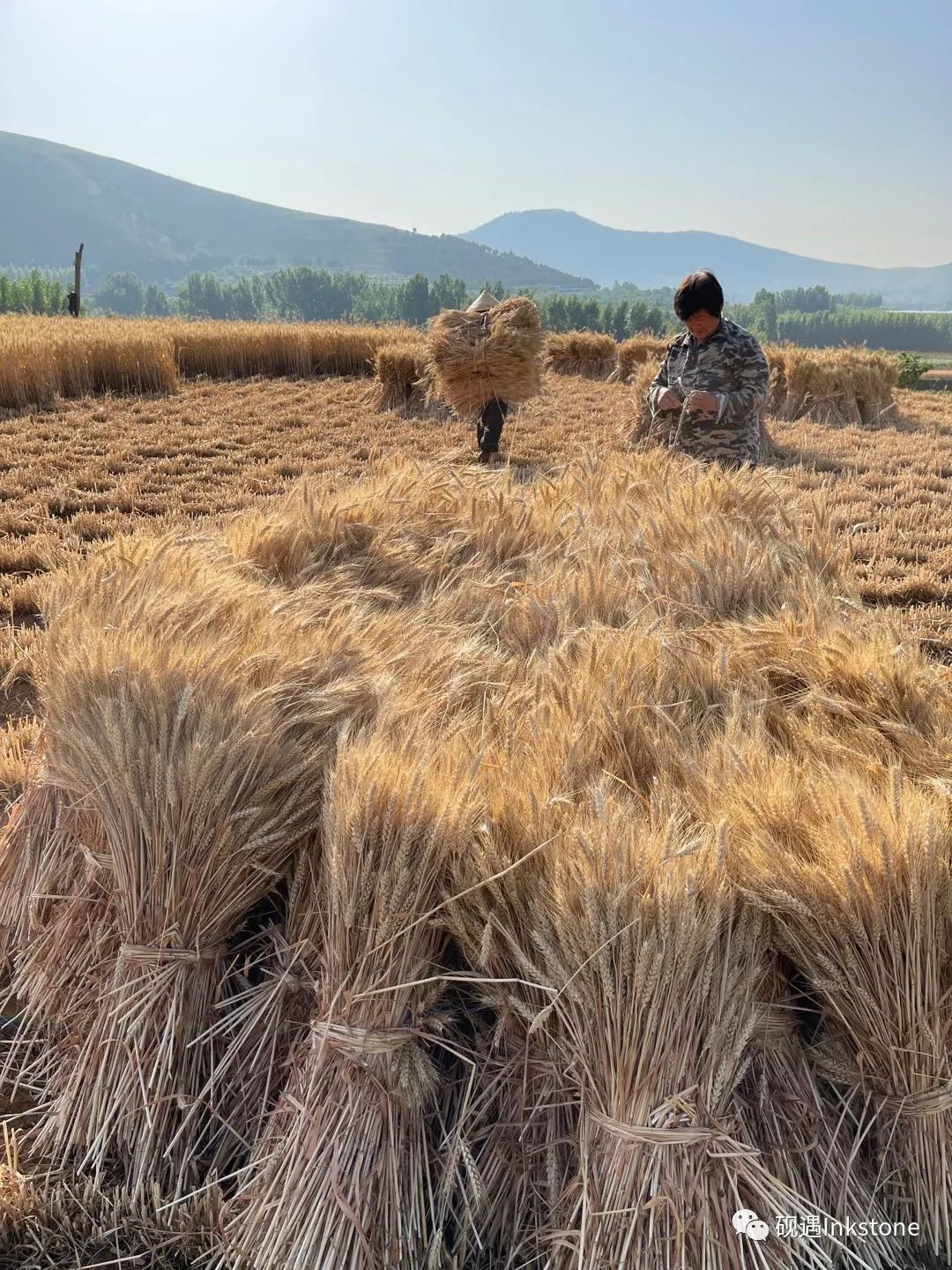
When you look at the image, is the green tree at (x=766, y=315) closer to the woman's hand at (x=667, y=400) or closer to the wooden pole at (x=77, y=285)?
the wooden pole at (x=77, y=285)

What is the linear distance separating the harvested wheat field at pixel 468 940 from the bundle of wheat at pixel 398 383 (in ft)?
29.7

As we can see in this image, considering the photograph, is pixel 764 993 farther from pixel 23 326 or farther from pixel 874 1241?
pixel 23 326

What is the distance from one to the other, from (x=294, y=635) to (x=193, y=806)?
1.32 feet

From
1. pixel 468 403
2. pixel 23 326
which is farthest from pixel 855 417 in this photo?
pixel 23 326

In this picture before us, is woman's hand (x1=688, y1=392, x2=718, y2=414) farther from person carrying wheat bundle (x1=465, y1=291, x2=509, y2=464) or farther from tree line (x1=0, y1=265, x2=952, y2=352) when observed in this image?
tree line (x1=0, y1=265, x2=952, y2=352)

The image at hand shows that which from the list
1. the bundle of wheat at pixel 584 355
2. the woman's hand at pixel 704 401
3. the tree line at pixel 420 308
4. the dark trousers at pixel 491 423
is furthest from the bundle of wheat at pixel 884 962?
the tree line at pixel 420 308

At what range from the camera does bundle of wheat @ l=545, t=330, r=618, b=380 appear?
1526cm

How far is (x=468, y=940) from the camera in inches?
39.6

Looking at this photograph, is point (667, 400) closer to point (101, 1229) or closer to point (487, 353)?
point (487, 353)

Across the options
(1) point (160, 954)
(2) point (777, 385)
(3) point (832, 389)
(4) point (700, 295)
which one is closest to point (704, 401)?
(4) point (700, 295)

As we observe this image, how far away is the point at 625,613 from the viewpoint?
1.79 m

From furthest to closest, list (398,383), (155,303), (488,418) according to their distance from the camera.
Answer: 1. (155,303)
2. (398,383)
3. (488,418)

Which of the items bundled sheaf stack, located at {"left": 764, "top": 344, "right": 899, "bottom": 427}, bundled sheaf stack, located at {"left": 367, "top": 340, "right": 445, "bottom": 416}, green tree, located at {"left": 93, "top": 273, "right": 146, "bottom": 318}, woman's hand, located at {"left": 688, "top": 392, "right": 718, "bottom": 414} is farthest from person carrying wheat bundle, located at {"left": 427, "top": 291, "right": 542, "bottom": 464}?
green tree, located at {"left": 93, "top": 273, "right": 146, "bottom": 318}

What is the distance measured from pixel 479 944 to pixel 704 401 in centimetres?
393
